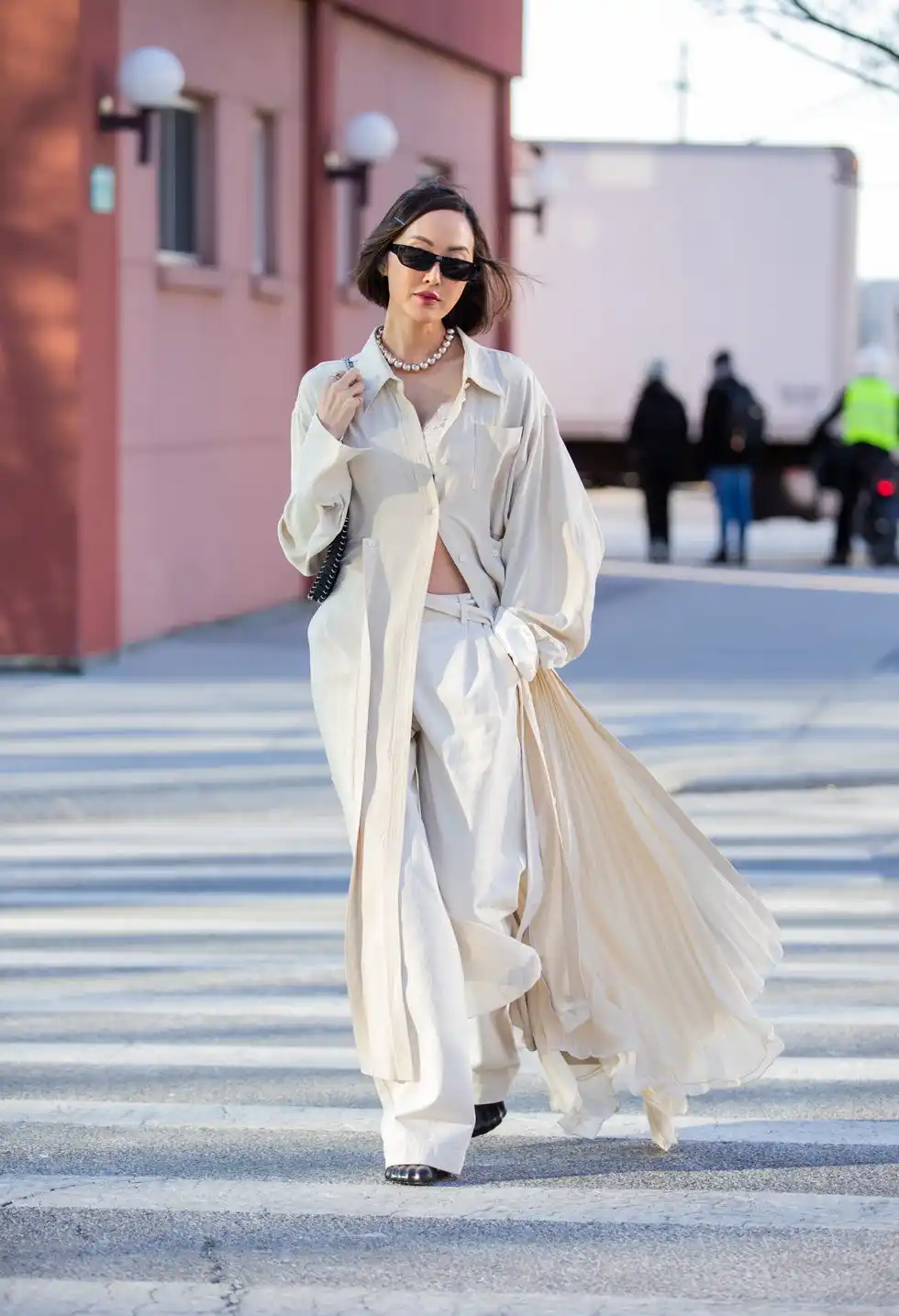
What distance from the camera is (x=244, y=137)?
60.3ft

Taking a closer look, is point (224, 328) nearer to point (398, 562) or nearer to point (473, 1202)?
point (398, 562)

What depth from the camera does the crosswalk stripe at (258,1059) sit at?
6.59 m

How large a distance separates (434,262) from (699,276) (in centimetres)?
2557

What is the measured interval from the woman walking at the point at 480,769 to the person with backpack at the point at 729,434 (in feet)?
61.9

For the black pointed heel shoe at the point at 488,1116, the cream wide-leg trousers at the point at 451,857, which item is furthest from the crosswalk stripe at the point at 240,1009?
the cream wide-leg trousers at the point at 451,857

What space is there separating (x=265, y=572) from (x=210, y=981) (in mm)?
11276

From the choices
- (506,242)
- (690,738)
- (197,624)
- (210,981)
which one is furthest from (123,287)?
(506,242)

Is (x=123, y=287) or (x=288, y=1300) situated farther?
(x=123, y=287)

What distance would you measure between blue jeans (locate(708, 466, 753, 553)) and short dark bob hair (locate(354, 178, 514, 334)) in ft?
→ 61.7

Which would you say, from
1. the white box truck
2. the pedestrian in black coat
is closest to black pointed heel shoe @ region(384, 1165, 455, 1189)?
the pedestrian in black coat

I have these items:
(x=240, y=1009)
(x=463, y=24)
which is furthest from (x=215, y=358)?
Result: (x=240, y=1009)

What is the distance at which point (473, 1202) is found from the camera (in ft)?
17.6

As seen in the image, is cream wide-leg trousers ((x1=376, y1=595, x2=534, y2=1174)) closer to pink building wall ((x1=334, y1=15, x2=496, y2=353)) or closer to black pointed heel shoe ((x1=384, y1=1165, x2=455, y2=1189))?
black pointed heel shoe ((x1=384, y1=1165, x2=455, y2=1189))

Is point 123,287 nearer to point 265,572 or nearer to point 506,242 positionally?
point 265,572
